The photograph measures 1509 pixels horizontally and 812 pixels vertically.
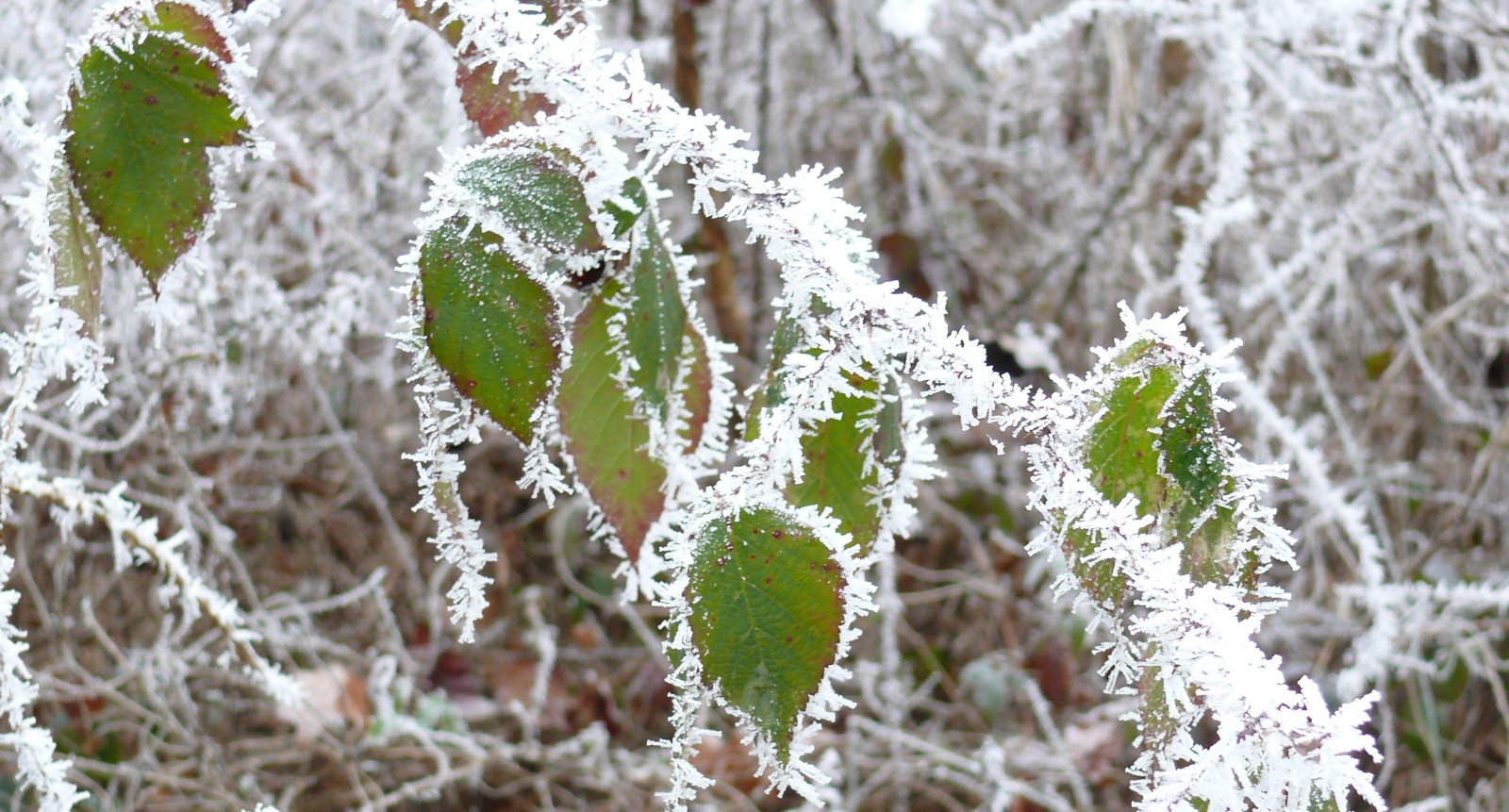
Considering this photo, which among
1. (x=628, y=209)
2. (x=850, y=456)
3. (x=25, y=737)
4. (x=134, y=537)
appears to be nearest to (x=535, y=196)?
(x=628, y=209)

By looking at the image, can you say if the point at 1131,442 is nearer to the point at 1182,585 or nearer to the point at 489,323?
the point at 1182,585

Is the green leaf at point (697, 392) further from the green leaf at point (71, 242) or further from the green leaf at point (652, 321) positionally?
the green leaf at point (71, 242)

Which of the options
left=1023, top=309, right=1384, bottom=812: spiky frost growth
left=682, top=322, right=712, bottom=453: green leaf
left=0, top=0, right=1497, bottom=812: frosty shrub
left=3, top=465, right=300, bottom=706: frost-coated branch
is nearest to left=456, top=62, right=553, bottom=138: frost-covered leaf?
left=0, top=0, right=1497, bottom=812: frosty shrub

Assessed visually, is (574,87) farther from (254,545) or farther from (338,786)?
(254,545)

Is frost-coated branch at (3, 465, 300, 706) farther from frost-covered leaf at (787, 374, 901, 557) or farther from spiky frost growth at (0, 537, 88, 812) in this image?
frost-covered leaf at (787, 374, 901, 557)

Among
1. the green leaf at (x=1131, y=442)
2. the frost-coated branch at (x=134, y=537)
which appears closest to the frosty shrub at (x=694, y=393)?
the green leaf at (x=1131, y=442)

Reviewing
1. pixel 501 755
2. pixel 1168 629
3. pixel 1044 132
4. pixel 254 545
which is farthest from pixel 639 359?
pixel 1044 132
